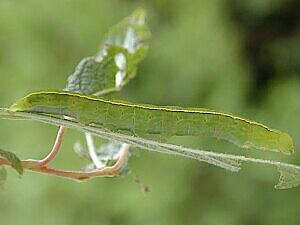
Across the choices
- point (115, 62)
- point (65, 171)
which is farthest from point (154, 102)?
point (65, 171)

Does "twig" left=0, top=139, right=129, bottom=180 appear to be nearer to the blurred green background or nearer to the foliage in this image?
the foliage

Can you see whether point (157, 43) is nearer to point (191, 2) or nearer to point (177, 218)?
point (191, 2)

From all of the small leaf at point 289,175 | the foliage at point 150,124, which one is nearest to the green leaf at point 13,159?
the foliage at point 150,124

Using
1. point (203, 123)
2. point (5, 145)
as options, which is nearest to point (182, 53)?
point (5, 145)

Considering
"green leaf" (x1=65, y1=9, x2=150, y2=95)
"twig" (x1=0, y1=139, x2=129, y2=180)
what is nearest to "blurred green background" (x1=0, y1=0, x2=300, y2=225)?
"green leaf" (x1=65, y1=9, x2=150, y2=95)

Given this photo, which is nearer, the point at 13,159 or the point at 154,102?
the point at 13,159

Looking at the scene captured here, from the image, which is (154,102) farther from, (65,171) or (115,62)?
(65,171)
